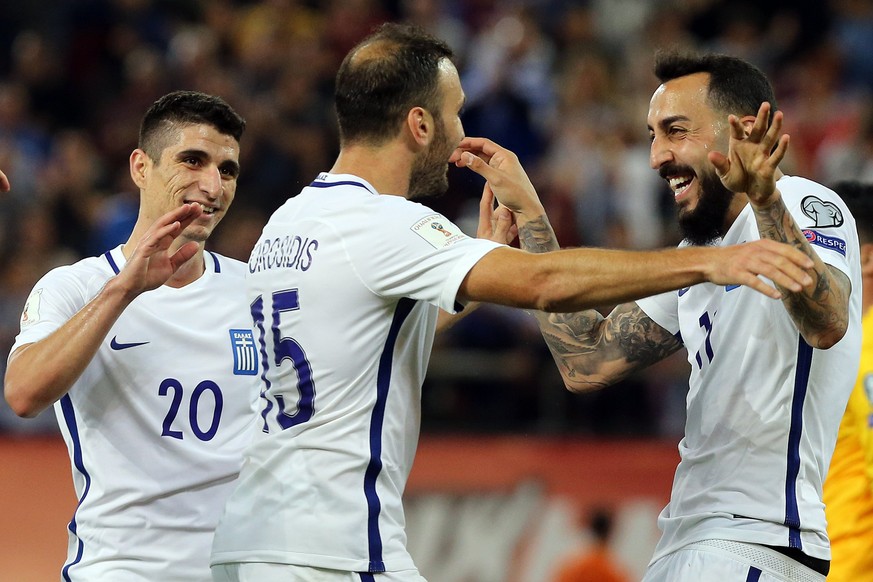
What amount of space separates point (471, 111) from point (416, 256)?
842 centimetres

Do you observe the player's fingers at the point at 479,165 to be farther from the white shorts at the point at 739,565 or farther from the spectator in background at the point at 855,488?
the spectator in background at the point at 855,488

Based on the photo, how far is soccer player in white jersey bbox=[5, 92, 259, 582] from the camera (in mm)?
5043

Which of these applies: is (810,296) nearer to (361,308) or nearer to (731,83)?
(731,83)

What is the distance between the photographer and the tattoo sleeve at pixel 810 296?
14.2ft

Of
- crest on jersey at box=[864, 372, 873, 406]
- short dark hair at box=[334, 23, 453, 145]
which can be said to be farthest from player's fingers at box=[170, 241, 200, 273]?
crest on jersey at box=[864, 372, 873, 406]

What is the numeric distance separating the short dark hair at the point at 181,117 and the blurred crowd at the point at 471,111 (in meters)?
4.86

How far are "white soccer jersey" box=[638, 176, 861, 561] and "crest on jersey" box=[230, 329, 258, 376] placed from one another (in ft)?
5.90

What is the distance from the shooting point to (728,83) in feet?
16.9

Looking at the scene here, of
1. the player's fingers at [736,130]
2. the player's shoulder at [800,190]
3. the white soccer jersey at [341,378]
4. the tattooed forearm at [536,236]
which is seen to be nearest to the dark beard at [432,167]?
the white soccer jersey at [341,378]

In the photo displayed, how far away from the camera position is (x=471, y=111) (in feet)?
40.8

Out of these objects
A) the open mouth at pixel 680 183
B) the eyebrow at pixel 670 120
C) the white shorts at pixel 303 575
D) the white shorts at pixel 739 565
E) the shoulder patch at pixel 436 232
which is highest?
the eyebrow at pixel 670 120

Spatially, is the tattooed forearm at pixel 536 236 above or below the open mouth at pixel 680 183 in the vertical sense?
below

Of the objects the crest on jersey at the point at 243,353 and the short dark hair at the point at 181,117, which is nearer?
the crest on jersey at the point at 243,353

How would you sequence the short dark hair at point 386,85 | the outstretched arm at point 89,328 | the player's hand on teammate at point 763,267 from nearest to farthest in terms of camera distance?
the player's hand on teammate at point 763,267 → the short dark hair at point 386,85 → the outstretched arm at point 89,328
